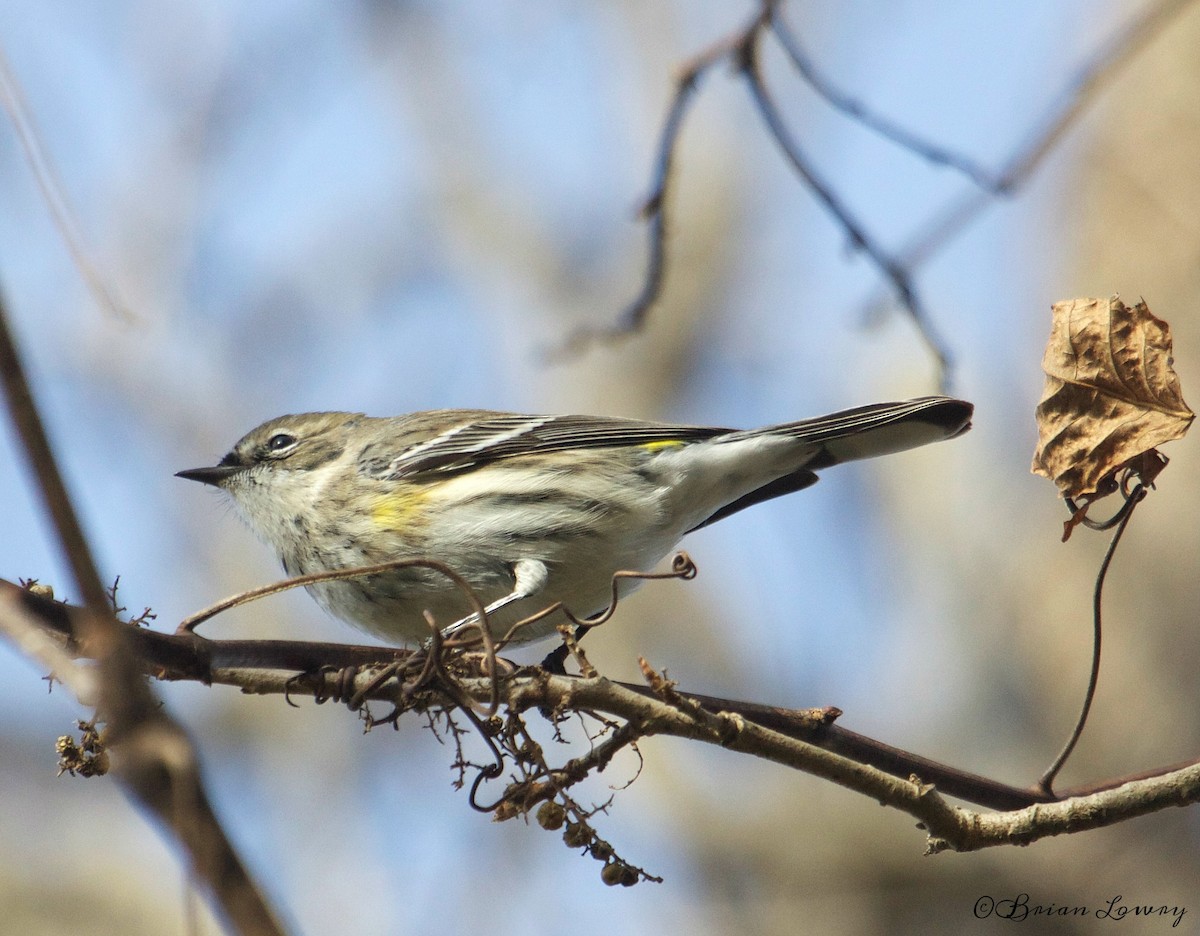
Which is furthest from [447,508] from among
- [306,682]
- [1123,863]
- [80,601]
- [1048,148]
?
[1123,863]

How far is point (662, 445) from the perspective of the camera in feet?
16.2

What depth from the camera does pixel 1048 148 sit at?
3.28 m

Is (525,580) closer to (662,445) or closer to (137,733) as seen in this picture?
(662,445)

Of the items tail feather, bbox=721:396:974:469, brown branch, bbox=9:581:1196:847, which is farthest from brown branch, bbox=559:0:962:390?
brown branch, bbox=9:581:1196:847

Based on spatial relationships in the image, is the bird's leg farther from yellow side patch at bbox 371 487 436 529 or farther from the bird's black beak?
the bird's black beak

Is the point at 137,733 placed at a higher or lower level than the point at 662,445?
lower

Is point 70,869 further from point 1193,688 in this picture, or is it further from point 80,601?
point 80,601

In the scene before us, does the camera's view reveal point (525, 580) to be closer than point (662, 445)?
Yes

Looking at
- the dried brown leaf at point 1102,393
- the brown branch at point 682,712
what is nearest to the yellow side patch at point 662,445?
the brown branch at point 682,712

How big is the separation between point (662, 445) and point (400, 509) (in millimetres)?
1089

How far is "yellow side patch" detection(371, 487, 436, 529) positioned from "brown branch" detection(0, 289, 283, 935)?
357 centimetres

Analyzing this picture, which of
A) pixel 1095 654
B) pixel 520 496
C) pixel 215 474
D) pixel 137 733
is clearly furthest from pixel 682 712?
pixel 215 474

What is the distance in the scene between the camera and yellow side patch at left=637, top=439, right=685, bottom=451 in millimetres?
4906

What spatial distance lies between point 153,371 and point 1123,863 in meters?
8.68
